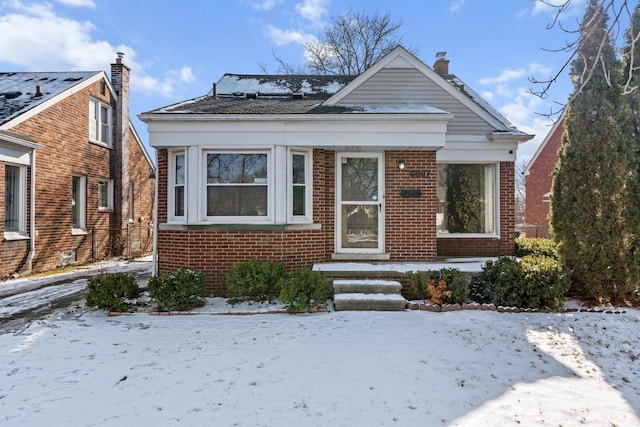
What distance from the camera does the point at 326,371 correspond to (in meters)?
3.83

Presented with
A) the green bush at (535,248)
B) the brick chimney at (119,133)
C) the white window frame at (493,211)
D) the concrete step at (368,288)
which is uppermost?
the brick chimney at (119,133)

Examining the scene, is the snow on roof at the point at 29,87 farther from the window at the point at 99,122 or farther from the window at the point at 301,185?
the window at the point at 301,185

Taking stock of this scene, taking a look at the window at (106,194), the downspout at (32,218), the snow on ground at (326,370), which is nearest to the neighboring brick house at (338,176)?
the snow on ground at (326,370)

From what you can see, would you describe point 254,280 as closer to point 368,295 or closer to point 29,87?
point 368,295

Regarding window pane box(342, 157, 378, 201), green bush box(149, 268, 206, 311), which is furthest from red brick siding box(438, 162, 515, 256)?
green bush box(149, 268, 206, 311)

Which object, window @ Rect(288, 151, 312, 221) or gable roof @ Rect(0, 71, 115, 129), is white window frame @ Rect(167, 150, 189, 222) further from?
gable roof @ Rect(0, 71, 115, 129)

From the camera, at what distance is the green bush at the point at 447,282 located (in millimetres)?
6188

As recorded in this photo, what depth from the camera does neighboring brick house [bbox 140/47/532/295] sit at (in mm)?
7199

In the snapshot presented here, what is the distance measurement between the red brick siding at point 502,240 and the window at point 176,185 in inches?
236

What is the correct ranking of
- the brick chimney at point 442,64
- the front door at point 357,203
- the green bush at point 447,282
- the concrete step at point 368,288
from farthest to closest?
the brick chimney at point 442,64 → the front door at point 357,203 → the concrete step at point 368,288 → the green bush at point 447,282

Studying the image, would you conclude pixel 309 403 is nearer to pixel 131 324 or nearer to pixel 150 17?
pixel 131 324

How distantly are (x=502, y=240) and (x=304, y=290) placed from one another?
5526 mm

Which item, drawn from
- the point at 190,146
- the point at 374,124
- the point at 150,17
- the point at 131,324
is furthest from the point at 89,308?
the point at 150,17

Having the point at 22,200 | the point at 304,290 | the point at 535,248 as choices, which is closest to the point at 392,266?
the point at 304,290
